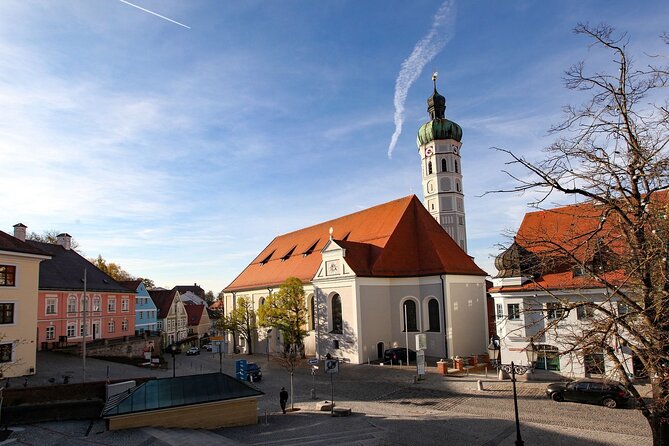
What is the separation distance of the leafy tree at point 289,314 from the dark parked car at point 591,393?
67.8 feet

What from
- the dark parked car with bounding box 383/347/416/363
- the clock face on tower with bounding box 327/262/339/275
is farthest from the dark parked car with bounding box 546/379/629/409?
the clock face on tower with bounding box 327/262/339/275

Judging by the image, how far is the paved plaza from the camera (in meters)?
14.9

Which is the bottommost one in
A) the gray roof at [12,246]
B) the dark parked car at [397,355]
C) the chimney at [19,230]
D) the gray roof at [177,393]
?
the dark parked car at [397,355]

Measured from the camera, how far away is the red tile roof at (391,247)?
1356 inches

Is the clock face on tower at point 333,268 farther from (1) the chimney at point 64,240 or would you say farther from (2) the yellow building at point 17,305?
(1) the chimney at point 64,240

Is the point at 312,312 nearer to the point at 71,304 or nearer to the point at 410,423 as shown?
the point at 71,304

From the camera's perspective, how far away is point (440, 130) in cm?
5650

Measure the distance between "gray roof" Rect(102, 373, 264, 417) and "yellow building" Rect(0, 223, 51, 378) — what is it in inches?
470

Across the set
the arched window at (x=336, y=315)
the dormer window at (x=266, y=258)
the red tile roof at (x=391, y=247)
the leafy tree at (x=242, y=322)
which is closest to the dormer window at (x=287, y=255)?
the red tile roof at (x=391, y=247)

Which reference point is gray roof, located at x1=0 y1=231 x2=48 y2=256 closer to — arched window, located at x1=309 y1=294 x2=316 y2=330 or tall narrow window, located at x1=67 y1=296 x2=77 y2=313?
tall narrow window, located at x1=67 y1=296 x2=77 y2=313

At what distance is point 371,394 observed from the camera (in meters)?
23.5

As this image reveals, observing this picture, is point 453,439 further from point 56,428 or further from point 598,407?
Result: point 56,428

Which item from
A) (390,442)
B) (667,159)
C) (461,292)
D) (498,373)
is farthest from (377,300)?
(667,159)

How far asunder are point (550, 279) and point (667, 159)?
64.3 feet
